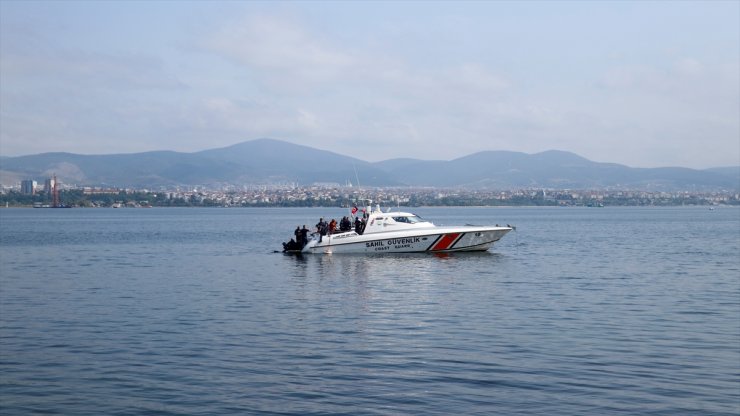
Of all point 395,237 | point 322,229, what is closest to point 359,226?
point 395,237

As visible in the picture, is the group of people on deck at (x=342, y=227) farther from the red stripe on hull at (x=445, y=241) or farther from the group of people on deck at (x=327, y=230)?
the red stripe on hull at (x=445, y=241)

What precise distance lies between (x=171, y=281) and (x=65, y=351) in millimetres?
15908

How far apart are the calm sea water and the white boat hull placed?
7.77 metres

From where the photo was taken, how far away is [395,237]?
155ft

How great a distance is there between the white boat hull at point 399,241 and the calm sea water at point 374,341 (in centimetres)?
777

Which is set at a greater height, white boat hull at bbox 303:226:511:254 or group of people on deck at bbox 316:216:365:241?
group of people on deck at bbox 316:216:365:241

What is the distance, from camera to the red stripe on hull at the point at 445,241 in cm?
4750

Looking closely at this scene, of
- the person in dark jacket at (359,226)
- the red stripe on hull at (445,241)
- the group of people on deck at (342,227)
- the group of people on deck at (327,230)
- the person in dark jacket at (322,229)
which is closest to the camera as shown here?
the red stripe on hull at (445,241)

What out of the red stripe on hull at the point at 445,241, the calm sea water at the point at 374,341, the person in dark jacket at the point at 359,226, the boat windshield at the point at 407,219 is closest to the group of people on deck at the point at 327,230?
the person in dark jacket at the point at 359,226

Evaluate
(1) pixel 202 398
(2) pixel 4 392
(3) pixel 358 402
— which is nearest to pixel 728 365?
(3) pixel 358 402

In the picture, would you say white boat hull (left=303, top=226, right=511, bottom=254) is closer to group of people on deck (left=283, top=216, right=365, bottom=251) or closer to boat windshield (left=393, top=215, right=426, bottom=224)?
group of people on deck (left=283, top=216, right=365, bottom=251)

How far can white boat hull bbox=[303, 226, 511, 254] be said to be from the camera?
47125 millimetres

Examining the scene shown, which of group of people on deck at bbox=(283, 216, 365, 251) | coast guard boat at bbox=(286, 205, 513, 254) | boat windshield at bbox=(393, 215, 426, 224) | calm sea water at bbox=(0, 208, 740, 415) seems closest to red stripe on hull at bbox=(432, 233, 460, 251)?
coast guard boat at bbox=(286, 205, 513, 254)

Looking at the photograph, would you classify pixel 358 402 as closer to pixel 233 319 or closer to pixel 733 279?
pixel 233 319
